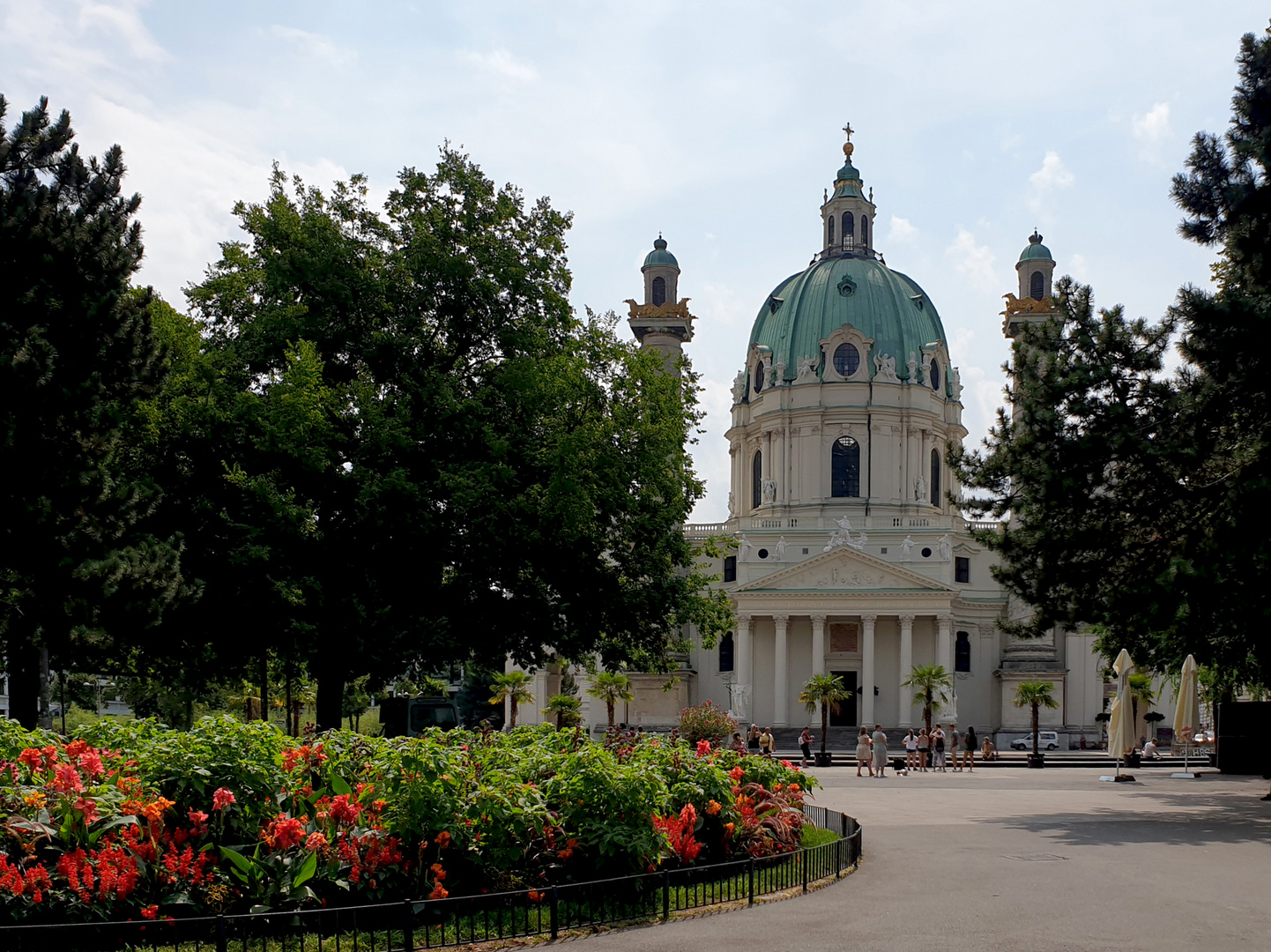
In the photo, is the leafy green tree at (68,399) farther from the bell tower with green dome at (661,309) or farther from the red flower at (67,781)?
the bell tower with green dome at (661,309)

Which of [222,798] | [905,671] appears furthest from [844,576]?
[222,798]

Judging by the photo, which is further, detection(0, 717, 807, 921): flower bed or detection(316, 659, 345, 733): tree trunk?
detection(316, 659, 345, 733): tree trunk

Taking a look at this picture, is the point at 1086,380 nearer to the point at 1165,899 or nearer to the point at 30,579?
the point at 1165,899

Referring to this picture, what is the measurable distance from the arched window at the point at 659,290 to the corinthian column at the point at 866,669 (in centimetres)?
2637

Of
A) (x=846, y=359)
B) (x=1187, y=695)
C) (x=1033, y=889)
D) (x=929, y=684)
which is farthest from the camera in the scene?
(x=846, y=359)

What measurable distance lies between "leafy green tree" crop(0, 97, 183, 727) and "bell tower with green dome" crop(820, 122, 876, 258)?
7272 cm

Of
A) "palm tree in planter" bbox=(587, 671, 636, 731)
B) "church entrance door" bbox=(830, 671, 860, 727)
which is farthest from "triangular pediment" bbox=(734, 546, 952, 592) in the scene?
"palm tree in planter" bbox=(587, 671, 636, 731)

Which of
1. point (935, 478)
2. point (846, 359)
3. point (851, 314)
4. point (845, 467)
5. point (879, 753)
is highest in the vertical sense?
point (851, 314)

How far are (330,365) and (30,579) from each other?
337 inches

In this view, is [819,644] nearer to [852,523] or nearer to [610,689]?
[852,523]

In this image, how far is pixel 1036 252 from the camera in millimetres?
91062

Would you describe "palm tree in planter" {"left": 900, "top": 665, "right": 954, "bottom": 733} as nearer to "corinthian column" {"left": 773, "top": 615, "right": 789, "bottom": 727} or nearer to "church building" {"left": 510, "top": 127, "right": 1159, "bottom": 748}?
"church building" {"left": 510, "top": 127, "right": 1159, "bottom": 748}

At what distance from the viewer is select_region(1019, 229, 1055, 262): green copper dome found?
90.9 metres

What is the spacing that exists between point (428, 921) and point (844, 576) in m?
69.2
